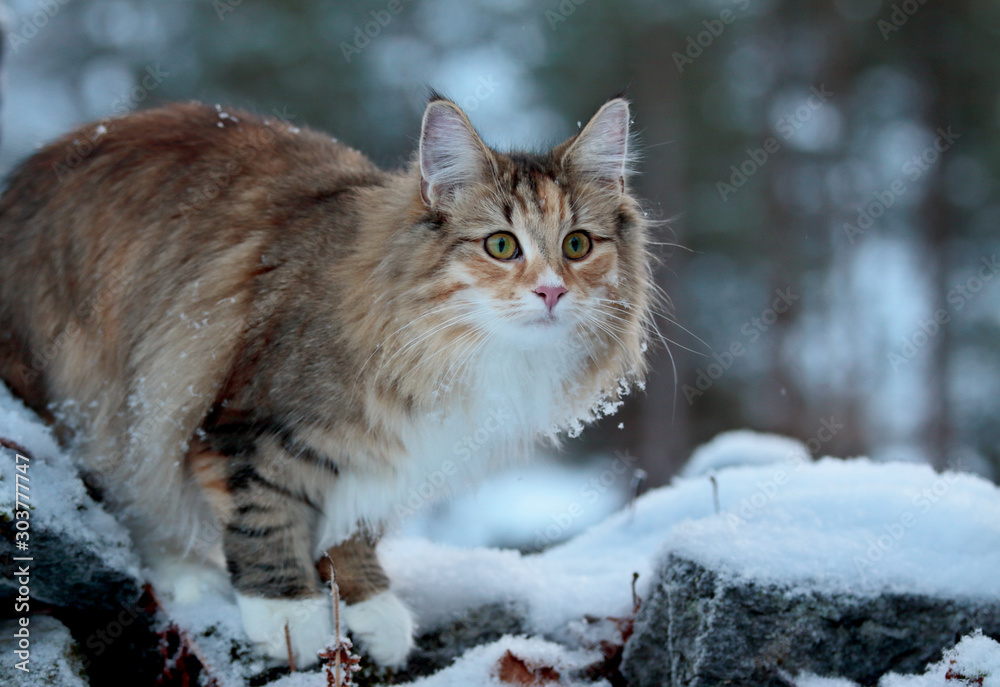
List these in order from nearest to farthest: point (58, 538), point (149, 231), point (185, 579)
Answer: point (58, 538) < point (185, 579) < point (149, 231)

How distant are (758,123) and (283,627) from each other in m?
9.74

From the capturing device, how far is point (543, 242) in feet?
8.12

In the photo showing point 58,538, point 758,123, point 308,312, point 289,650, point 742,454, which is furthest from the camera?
point 758,123

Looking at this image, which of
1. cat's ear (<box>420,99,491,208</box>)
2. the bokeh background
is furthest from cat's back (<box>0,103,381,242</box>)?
the bokeh background

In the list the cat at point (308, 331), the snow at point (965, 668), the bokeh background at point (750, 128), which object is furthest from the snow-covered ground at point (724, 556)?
the bokeh background at point (750, 128)

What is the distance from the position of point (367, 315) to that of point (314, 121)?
6.69 meters

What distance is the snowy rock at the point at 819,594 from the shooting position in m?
2.14

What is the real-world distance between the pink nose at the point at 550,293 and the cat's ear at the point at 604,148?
23.4 inches

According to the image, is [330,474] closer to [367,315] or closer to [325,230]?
[367,315]

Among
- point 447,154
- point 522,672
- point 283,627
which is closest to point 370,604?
point 283,627

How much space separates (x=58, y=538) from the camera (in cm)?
225

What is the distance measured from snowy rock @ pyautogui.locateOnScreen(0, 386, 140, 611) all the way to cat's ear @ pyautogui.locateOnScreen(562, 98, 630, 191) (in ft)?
6.24

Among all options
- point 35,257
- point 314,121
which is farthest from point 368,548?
point 314,121

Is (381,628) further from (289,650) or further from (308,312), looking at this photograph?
(308,312)
